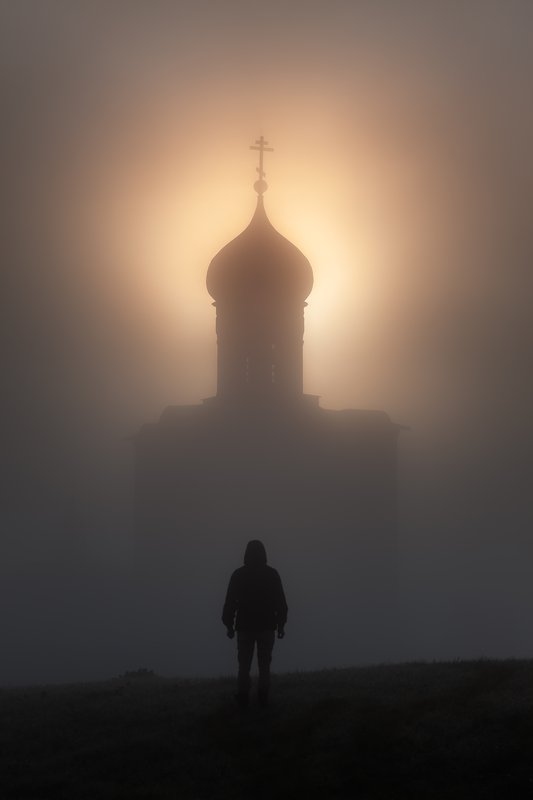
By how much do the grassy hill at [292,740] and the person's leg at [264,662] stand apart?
183 mm

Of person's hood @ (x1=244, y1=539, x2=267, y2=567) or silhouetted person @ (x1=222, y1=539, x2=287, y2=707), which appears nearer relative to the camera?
silhouetted person @ (x1=222, y1=539, x2=287, y2=707)

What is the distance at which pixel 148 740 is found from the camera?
12.4 meters

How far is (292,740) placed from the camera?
39.5ft

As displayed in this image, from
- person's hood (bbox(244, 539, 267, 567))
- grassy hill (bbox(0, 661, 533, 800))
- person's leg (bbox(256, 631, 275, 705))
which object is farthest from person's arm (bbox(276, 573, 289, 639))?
grassy hill (bbox(0, 661, 533, 800))

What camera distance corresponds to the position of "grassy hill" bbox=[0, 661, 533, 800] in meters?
10.8

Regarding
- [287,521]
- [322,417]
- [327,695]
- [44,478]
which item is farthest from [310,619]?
[327,695]

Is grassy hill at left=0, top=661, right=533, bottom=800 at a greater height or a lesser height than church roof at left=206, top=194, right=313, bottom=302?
lesser

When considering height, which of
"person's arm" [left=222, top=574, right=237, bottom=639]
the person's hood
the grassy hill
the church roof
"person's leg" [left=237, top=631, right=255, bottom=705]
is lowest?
the grassy hill

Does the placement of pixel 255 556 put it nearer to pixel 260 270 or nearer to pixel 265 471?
pixel 265 471

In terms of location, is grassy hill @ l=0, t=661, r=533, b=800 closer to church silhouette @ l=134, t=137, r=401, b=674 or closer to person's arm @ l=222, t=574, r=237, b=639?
person's arm @ l=222, t=574, r=237, b=639

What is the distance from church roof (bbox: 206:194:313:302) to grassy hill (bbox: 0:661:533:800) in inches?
960

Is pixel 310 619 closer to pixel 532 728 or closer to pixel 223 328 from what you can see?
pixel 223 328

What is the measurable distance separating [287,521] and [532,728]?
26.4 m

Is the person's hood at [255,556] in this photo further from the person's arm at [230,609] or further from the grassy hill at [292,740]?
the grassy hill at [292,740]
